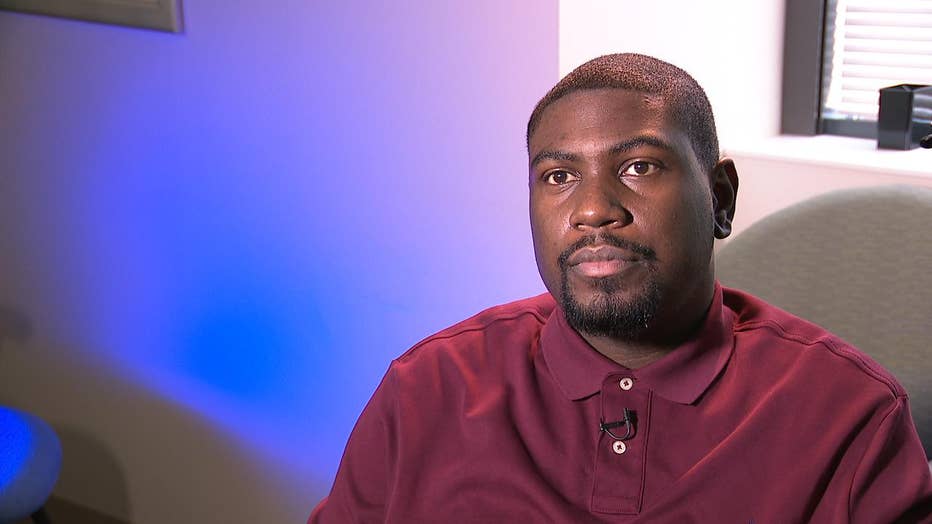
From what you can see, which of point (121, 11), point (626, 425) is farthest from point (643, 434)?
point (121, 11)

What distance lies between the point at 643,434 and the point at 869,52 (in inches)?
48.0

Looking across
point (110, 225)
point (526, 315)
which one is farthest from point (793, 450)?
point (110, 225)

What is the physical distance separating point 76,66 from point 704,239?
61.1 inches

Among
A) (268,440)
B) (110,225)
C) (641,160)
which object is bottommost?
(268,440)

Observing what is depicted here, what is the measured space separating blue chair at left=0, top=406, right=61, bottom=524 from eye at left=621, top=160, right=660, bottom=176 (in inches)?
49.7

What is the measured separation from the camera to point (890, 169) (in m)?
1.85

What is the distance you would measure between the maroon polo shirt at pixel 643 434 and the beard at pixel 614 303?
0.26ft

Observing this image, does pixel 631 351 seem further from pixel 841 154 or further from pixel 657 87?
pixel 841 154

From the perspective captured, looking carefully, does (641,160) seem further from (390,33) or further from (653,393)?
(390,33)

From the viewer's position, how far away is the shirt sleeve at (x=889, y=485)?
107 cm

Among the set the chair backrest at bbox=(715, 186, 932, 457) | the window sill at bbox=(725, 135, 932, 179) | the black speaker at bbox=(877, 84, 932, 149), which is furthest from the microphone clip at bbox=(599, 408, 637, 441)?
Result: the black speaker at bbox=(877, 84, 932, 149)

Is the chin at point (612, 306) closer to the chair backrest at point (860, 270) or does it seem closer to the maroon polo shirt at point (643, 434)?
the maroon polo shirt at point (643, 434)

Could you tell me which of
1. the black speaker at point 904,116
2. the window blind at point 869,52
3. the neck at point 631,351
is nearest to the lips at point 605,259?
the neck at point 631,351

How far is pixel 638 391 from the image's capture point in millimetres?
1170
